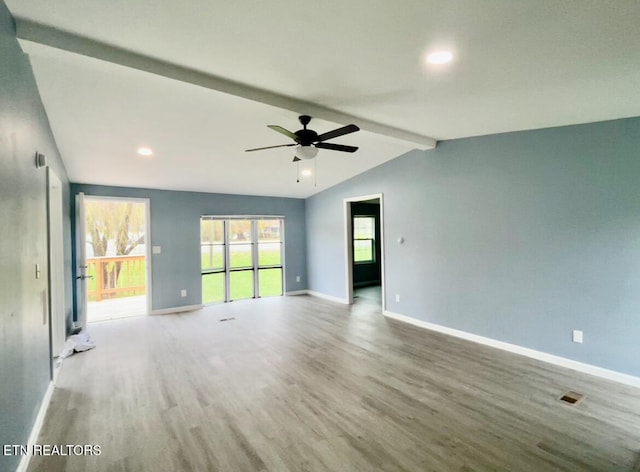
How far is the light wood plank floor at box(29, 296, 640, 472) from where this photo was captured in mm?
2074

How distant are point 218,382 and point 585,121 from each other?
461 centimetres

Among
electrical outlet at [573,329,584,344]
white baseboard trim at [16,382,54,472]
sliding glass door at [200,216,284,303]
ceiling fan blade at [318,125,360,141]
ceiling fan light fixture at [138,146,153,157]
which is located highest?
ceiling fan light fixture at [138,146,153,157]

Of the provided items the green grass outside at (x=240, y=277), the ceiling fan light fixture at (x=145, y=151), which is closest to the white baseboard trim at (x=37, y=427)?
the ceiling fan light fixture at (x=145, y=151)

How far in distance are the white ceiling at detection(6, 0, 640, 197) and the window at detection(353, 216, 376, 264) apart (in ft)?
14.6

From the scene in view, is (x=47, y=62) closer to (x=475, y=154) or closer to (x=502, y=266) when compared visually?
(x=475, y=154)

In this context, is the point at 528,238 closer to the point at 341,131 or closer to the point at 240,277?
the point at 341,131

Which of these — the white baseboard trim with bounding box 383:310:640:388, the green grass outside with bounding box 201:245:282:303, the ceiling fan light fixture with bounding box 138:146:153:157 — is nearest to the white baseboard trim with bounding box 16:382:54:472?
the ceiling fan light fixture with bounding box 138:146:153:157

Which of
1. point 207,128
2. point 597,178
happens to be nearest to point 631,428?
point 597,178

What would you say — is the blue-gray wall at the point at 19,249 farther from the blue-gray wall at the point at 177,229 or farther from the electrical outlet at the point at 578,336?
the electrical outlet at the point at 578,336

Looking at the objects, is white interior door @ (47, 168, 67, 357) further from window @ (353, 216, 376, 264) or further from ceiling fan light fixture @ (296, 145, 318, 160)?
window @ (353, 216, 376, 264)

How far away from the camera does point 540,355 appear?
364 centimetres

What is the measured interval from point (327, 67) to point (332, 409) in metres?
2.76

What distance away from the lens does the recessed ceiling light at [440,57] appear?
6.95 feet

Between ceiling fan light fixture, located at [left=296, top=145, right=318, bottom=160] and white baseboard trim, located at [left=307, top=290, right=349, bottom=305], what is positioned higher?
ceiling fan light fixture, located at [left=296, top=145, right=318, bottom=160]
